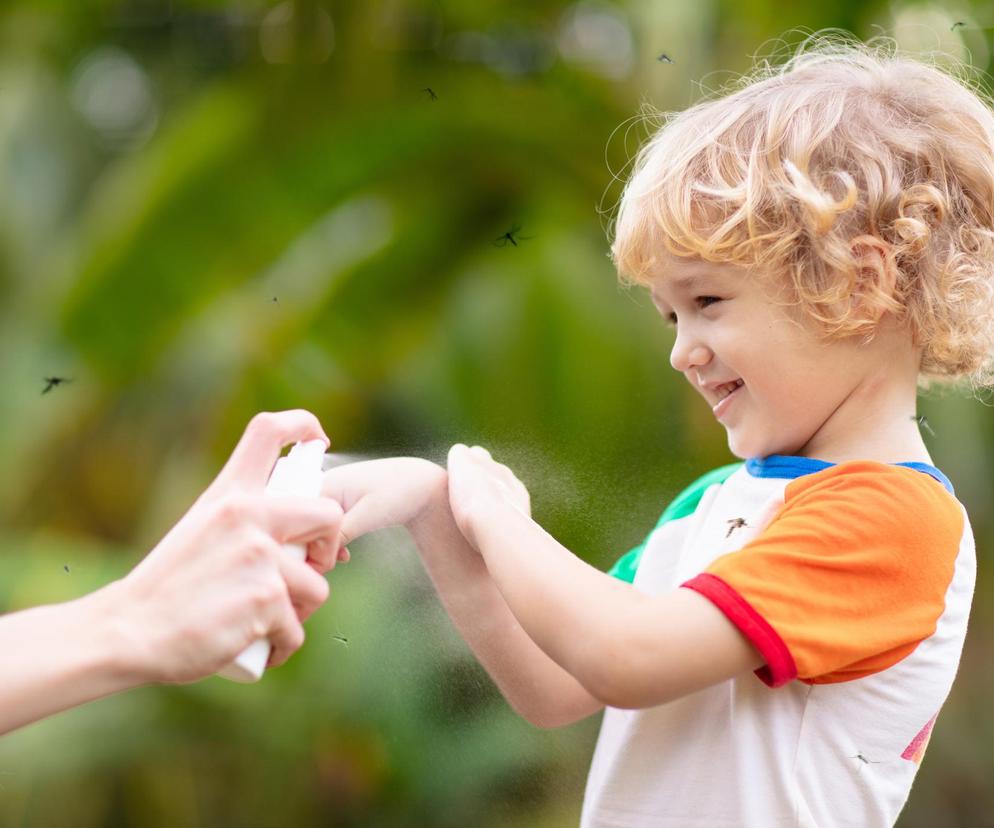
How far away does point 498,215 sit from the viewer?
170 centimetres

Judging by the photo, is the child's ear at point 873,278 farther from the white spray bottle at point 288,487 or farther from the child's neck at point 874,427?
the white spray bottle at point 288,487

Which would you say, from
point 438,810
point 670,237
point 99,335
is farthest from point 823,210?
point 99,335

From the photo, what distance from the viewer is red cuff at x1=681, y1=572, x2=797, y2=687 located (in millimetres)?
595

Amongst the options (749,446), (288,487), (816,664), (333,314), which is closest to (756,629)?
(816,664)

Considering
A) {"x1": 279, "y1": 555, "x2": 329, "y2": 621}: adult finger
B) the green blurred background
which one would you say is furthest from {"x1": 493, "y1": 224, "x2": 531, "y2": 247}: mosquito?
{"x1": 279, "y1": 555, "x2": 329, "y2": 621}: adult finger

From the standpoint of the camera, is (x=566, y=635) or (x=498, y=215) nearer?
(x=566, y=635)

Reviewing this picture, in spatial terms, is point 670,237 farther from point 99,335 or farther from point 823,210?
point 99,335

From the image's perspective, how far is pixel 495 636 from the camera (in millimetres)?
764

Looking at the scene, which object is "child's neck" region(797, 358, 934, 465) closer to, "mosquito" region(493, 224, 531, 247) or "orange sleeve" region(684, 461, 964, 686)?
"orange sleeve" region(684, 461, 964, 686)

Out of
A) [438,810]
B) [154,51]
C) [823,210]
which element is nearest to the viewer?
[823,210]

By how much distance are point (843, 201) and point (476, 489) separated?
0.87 feet

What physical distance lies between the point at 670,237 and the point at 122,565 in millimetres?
860

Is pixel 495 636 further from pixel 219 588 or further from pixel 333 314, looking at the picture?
pixel 333 314

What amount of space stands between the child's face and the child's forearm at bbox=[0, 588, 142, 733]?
0.35 m
